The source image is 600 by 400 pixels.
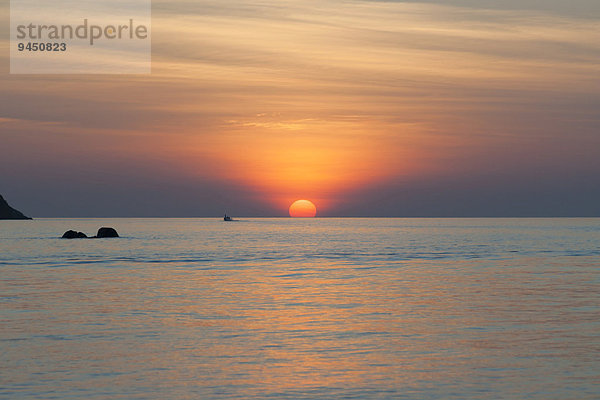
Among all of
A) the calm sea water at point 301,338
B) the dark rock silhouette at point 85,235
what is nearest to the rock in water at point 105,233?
the dark rock silhouette at point 85,235

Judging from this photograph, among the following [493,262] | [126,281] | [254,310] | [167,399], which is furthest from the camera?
[493,262]

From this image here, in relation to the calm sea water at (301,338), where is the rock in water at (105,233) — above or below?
above

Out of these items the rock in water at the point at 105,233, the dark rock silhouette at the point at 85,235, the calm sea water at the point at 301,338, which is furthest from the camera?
the rock in water at the point at 105,233

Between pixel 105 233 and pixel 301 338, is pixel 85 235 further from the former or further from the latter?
pixel 301 338

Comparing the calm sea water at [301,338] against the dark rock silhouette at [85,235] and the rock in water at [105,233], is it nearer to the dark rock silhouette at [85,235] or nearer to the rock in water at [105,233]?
the dark rock silhouette at [85,235]

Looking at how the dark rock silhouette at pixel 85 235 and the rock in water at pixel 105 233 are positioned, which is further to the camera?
the rock in water at pixel 105 233

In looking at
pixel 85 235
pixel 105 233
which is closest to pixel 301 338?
pixel 85 235

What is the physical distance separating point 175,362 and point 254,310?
1241cm

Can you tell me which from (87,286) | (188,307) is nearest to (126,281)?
(87,286)

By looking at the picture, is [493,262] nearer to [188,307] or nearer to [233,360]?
[188,307]

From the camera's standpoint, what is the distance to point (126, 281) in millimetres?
50875

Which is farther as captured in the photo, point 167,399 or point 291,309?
point 291,309

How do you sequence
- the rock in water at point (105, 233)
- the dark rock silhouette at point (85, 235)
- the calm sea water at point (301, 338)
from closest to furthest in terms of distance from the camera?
the calm sea water at point (301, 338) → the dark rock silhouette at point (85, 235) → the rock in water at point (105, 233)

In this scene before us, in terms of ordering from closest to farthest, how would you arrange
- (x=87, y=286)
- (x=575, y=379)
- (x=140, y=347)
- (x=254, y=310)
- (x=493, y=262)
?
(x=575, y=379), (x=140, y=347), (x=254, y=310), (x=87, y=286), (x=493, y=262)
